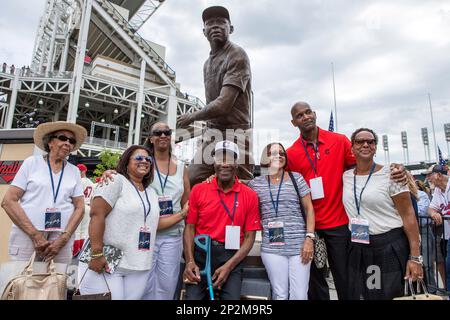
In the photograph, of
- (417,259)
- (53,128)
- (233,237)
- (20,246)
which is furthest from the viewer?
(53,128)

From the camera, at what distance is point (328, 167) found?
2.89 metres

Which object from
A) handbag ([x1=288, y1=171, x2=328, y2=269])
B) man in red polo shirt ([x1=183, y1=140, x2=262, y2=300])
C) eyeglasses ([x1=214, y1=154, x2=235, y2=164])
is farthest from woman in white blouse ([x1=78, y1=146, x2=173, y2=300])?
handbag ([x1=288, y1=171, x2=328, y2=269])

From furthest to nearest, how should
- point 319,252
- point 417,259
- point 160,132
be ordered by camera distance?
point 160,132, point 319,252, point 417,259

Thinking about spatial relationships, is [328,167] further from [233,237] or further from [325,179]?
[233,237]

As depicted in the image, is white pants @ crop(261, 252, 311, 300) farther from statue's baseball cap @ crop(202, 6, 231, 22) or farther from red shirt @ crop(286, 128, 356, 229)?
statue's baseball cap @ crop(202, 6, 231, 22)

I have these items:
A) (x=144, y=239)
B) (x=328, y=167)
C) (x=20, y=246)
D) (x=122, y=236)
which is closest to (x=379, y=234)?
(x=328, y=167)

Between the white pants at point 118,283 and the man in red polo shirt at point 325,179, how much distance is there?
5.23 feet

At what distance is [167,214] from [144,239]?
39cm

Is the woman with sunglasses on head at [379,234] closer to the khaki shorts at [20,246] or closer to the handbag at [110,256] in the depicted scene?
the handbag at [110,256]

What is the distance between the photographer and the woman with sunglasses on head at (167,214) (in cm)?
264

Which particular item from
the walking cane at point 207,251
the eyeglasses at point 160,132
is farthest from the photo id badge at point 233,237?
the eyeglasses at point 160,132

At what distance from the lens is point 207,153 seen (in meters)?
3.53

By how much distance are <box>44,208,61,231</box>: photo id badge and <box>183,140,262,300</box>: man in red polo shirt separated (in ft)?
4.27
